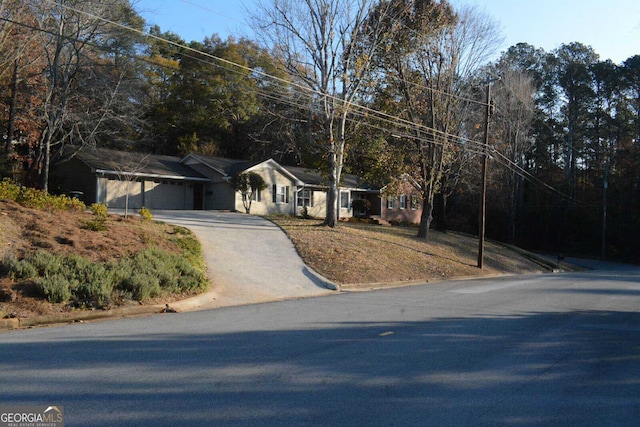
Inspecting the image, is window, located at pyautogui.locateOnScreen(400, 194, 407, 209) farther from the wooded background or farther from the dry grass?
the dry grass

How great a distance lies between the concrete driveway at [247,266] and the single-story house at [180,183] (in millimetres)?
8476

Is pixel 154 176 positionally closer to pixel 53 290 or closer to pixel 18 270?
pixel 18 270

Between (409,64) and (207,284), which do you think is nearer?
(207,284)

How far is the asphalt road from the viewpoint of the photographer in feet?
20.0

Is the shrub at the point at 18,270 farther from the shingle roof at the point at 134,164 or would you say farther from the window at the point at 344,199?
the window at the point at 344,199

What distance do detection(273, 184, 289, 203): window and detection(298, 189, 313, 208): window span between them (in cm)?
200

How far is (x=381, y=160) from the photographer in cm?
3288

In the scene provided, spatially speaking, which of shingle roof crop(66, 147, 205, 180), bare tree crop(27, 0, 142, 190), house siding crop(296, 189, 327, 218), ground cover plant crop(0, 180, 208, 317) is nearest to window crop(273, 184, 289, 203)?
house siding crop(296, 189, 327, 218)

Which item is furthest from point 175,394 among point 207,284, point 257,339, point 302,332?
point 207,284

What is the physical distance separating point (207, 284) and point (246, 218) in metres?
15.0

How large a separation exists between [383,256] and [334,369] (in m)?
18.2

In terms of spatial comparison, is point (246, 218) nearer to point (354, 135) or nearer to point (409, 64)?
point (354, 135)

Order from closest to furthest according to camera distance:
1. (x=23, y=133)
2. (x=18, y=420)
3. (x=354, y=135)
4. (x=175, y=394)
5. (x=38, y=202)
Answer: (x=18, y=420) → (x=175, y=394) → (x=38, y=202) → (x=354, y=135) → (x=23, y=133)

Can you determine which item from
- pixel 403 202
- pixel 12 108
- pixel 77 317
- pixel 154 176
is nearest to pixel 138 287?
pixel 77 317
